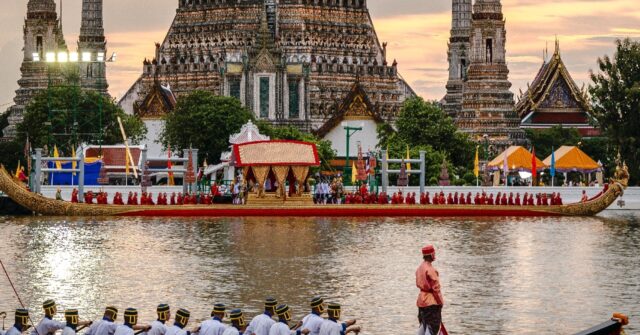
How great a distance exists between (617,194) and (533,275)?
81.5 feet

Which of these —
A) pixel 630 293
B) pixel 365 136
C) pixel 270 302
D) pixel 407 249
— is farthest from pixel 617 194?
pixel 270 302

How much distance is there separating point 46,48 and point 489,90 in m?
27.0

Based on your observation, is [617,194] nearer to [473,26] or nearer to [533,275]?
[533,275]

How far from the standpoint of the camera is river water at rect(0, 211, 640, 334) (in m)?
37.8

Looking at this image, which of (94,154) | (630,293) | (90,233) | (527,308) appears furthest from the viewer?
(94,154)

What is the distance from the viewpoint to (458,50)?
396 feet

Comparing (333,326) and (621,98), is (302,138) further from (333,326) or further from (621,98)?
(333,326)

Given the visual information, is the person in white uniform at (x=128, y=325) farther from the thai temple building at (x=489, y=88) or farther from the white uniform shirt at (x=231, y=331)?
the thai temple building at (x=489, y=88)

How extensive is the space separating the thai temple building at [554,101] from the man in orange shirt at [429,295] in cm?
8393

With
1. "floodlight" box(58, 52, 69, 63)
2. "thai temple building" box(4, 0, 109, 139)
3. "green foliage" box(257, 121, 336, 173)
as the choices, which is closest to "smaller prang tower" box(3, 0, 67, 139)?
"thai temple building" box(4, 0, 109, 139)

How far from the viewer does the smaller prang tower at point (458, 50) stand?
120 meters

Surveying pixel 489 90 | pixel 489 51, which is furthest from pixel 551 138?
pixel 489 51

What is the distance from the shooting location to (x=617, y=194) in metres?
69.6

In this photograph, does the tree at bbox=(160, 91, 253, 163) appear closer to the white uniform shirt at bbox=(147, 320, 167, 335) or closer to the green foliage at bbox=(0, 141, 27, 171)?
the green foliage at bbox=(0, 141, 27, 171)
